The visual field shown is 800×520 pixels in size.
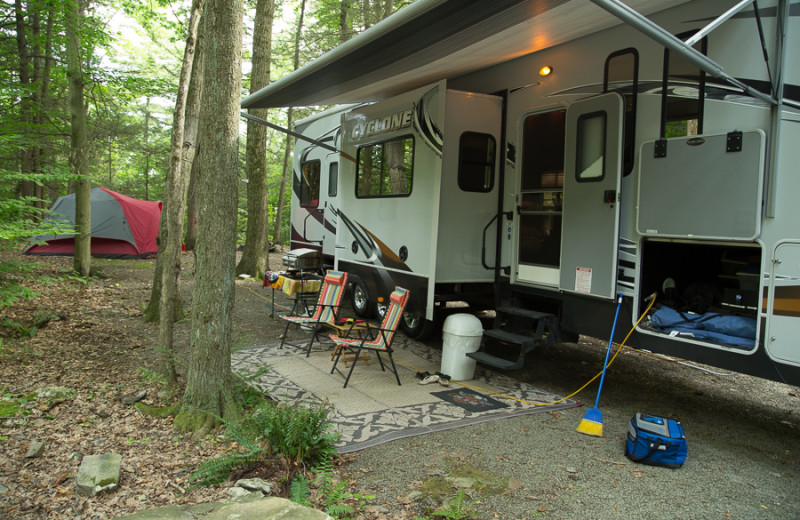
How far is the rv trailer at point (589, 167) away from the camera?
3336 mm

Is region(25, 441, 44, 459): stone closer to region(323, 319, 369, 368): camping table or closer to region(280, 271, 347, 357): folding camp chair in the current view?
region(323, 319, 369, 368): camping table

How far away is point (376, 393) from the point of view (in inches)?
181

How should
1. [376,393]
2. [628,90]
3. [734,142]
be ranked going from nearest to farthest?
[734,142]
[628,90]
[376,393]

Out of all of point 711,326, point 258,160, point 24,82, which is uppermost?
point 24,82

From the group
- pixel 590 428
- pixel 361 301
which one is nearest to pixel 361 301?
pixel 361 301

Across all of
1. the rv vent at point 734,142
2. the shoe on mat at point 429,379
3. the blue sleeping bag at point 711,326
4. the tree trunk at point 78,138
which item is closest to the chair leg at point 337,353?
the shoe on mat at point 429,379

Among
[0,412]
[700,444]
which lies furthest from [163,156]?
[700,444]

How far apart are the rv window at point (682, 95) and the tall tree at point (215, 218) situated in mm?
3091

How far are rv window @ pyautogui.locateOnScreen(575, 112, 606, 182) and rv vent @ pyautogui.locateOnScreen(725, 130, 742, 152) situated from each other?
945 millimetres

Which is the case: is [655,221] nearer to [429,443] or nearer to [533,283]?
[533,283]

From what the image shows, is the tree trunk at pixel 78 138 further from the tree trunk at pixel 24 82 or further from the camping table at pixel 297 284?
the camping table at pixel 297 284

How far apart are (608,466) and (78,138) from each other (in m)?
9.08

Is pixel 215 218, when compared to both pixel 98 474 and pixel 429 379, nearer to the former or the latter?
pixel 98 474

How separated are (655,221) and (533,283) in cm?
140
